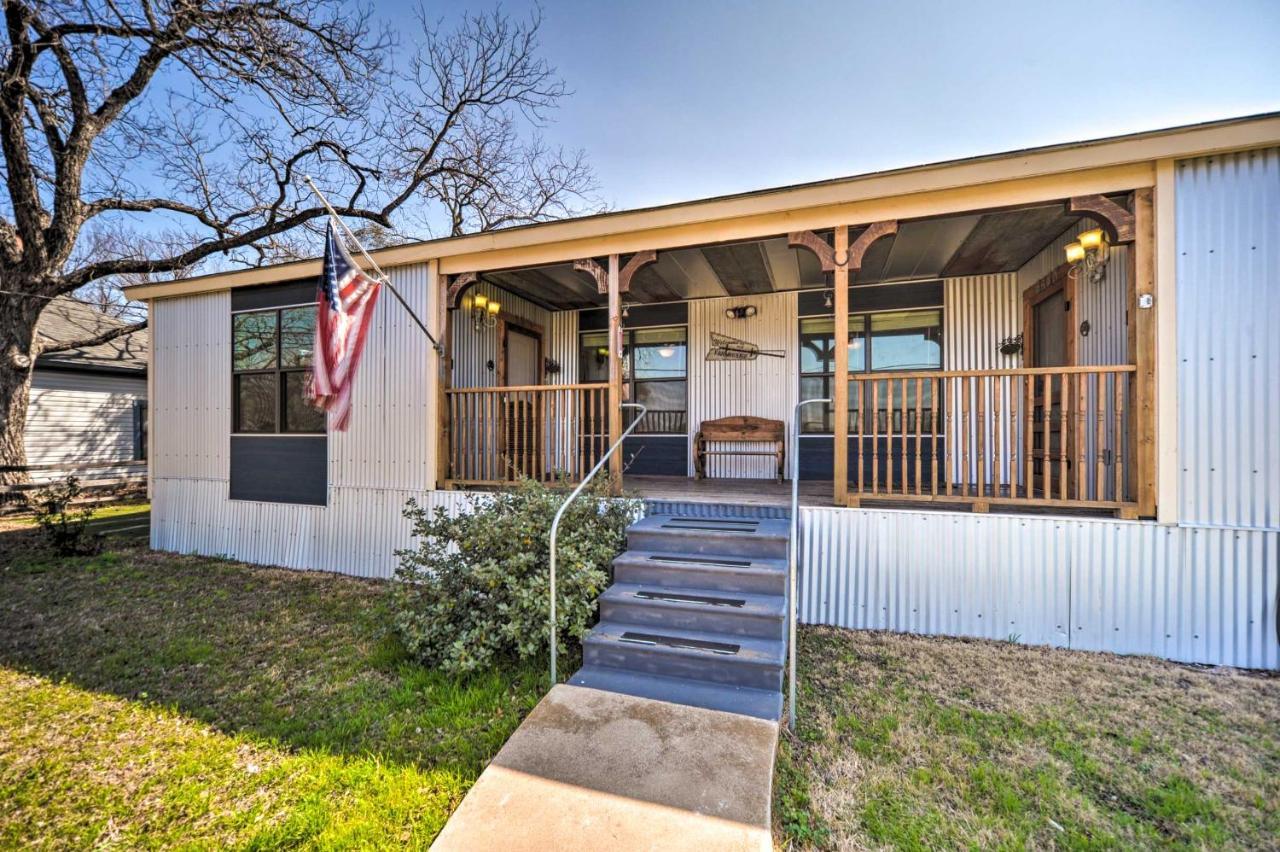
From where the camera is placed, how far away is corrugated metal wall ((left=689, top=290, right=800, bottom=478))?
22.7ft

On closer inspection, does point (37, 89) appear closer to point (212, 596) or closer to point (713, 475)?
point (212, 596)

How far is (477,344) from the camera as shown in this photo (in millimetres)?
6484

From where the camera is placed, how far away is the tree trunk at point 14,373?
9.26m

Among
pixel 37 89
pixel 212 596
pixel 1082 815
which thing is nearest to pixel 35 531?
pixel 212 596

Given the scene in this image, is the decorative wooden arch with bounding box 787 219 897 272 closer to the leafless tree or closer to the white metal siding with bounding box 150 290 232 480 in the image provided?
the leafless tree

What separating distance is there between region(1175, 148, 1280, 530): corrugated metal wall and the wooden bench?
3.70 meters

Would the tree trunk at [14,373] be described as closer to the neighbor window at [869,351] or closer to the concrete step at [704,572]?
the concrete step at [704,572]

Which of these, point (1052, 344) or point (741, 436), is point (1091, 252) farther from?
point (741, 436)

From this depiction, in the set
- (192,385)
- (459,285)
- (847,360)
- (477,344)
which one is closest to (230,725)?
(459,285)

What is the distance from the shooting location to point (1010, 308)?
20.4 ft

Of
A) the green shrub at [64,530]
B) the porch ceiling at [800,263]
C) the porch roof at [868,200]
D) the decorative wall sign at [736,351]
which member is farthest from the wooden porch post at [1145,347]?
the green shrub at [64,530]

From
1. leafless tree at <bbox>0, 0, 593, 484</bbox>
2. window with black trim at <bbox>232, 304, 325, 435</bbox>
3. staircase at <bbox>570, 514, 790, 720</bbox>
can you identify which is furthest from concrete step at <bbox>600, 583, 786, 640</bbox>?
leafless tree at <bbox>0, 0, 593, 484</bbox>

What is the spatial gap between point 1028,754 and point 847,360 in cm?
281

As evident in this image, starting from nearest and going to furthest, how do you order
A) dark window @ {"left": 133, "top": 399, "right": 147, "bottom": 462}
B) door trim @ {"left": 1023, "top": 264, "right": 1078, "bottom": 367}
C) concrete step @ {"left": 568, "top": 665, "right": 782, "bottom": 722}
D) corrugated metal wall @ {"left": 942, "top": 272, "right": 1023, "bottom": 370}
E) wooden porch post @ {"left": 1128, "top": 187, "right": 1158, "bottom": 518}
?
1. concrete step @ {"left": 568, "top": 665, "right": 782, "bottom": 722}
2. wooden porch post @ {"left": 1128, "top": 187, "right": 1158, "bottom": 518}
3. door trim @ {"left": 1023, "top": 264, "right": 1078, "bottom": 367}
4. corrugated metal wall @ {"left": 942, "top": 272, "right": 1023, "bottom": 370}
5. dark window @ {"left": 133, "top": 399, "right": 147, "bottom": 462}
